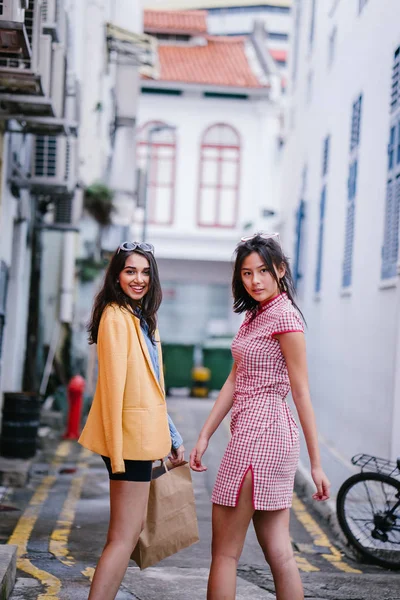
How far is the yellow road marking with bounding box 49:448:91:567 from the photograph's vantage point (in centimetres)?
662

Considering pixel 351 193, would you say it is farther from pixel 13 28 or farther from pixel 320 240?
pixel 13 28

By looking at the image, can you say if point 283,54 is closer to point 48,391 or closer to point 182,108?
point 182,108

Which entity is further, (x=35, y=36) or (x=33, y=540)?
(x=35, y=36)

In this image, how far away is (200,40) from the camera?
36.6 meters

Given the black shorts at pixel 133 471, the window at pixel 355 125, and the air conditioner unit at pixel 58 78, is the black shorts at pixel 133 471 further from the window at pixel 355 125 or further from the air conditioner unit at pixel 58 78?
the window at pixel 355 125

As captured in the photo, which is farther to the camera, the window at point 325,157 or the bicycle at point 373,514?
the window at point 325,157

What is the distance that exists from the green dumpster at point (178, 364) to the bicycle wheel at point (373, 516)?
18.5 meters

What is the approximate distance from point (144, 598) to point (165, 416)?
1479 millimetres

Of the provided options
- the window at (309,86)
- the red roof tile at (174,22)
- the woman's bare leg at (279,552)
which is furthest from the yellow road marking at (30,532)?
the red roof tile at (174,22)

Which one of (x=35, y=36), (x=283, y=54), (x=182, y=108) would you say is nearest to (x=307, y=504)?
(x=35, y=36)

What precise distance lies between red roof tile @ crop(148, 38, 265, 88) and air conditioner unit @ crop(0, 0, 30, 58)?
24.8 m

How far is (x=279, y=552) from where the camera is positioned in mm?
4176

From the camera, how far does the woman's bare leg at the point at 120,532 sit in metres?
4.32

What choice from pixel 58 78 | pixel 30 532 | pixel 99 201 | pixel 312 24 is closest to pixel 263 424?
pixel 30 532
